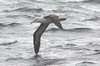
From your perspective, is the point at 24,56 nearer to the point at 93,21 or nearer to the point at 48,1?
the point at 93,21

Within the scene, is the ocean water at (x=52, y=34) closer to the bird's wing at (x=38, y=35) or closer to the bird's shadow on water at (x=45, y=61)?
the bird's shadow on water at (x=45, y=61)

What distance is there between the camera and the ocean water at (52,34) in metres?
13.3

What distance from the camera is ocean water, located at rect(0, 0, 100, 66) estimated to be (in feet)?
43.5

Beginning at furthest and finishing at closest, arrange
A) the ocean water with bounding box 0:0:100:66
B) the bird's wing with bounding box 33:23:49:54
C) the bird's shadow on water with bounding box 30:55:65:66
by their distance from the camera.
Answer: the bird's wing with bounding box 33:23:49:54
the ocean water with bounding box 0:0:100:66
the bird's shadow on water with bounding box 30:55:65:66

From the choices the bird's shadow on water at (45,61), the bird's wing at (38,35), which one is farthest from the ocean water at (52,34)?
the bird's wing at (38,35)

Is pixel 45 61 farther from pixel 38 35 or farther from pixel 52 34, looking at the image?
pixel 52 34

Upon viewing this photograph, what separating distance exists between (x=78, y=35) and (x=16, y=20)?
3397mm

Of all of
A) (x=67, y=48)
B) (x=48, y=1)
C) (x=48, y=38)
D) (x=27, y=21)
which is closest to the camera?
(x=67, y=48)

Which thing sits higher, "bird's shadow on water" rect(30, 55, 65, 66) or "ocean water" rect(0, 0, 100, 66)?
"bird's shadow on water" rect(30, 55, 65, 66)

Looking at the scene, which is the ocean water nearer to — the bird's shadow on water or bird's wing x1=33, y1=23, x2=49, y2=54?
the bird's shadow on water

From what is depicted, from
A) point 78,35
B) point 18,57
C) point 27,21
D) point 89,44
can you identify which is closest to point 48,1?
point 27,21

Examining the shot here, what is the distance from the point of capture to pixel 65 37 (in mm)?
16016

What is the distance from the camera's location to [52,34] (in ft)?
54.1

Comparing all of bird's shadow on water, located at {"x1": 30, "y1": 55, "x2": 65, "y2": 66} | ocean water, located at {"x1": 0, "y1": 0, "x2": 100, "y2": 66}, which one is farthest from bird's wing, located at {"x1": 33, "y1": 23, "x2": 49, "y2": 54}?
bird's shadow on water, located at {"x1": 30, "y1": 55, "x2": 65, "y2": 66}
